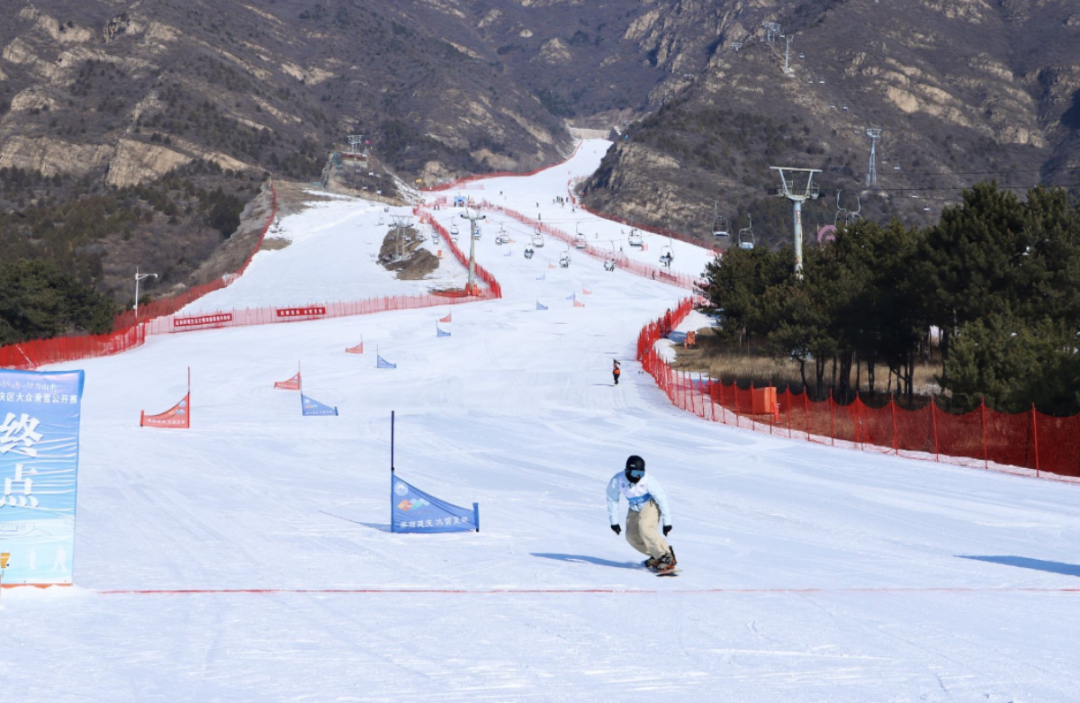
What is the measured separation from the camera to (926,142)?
604 ft

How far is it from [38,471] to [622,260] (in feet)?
307

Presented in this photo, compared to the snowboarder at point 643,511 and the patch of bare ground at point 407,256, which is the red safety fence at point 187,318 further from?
the snowboarder at point 643,511

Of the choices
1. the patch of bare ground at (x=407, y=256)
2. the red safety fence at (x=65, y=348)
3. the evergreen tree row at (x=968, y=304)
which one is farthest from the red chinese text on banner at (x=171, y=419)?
the patch of bare ground at (x=407, y=256)

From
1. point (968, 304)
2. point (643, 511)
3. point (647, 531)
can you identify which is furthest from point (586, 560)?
point (968, 304)

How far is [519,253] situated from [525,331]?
4168 centimetres

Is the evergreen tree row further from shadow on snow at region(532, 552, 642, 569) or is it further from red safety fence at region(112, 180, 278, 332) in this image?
red safety fence at region(112, 180, 278, 332)

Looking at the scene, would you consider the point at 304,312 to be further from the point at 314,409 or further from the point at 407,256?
the point at 314,409

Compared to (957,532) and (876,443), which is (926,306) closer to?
(876,443)

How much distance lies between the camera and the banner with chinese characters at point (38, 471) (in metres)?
10.9

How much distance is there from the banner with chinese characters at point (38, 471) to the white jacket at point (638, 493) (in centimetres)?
577

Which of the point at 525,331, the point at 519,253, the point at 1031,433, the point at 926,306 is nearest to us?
the point at 1031,433

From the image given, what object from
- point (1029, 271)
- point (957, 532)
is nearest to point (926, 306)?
point (1029, 271)

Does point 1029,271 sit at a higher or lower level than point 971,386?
higher

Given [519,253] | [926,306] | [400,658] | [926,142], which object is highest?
[926,142]
